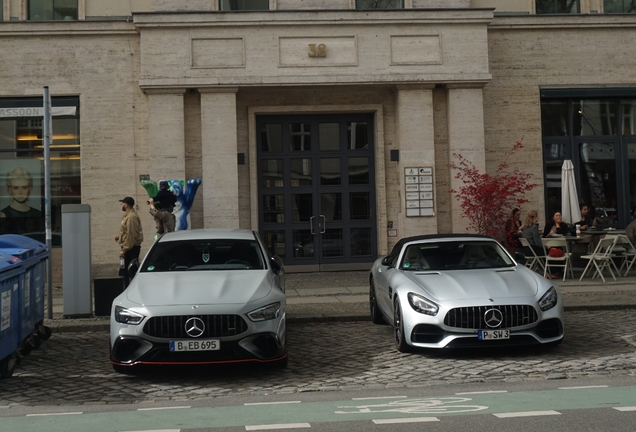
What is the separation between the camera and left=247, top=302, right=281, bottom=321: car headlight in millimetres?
8555

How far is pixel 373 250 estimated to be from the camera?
20188 mm

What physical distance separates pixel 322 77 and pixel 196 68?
2906mm

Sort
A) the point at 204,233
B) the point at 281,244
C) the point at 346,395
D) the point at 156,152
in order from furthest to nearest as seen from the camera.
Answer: the point at 281,244
the point at 156,152
the point at 204,233
the point at 346,395

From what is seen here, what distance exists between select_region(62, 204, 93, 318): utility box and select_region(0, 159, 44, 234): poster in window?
6798 mm

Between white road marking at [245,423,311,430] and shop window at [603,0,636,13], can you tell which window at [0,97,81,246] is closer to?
shop window at [603,0,636,13]

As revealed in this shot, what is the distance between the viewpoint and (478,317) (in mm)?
9219

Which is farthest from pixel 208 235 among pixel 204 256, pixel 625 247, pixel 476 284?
pixel 625 247

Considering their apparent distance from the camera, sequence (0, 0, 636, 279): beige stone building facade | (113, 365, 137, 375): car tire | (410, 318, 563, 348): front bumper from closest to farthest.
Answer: (113, 365, 137, 375): car tire
(410, 318, 563, 348): front bumper
(0, 0, 636, 279): beige stone building facade

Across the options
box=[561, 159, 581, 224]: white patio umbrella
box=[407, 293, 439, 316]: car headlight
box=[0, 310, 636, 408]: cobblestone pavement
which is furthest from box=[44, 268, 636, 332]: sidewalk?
box=[407, 293, 439, 316]: car headlight

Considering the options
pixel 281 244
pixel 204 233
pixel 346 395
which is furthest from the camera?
pixel 281 244

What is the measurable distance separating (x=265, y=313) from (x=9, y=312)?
280 centimetres

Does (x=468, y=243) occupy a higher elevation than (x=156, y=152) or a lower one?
lower

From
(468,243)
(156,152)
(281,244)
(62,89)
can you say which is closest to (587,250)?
(281,244)

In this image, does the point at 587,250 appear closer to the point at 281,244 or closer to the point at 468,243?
the point at 281,244
